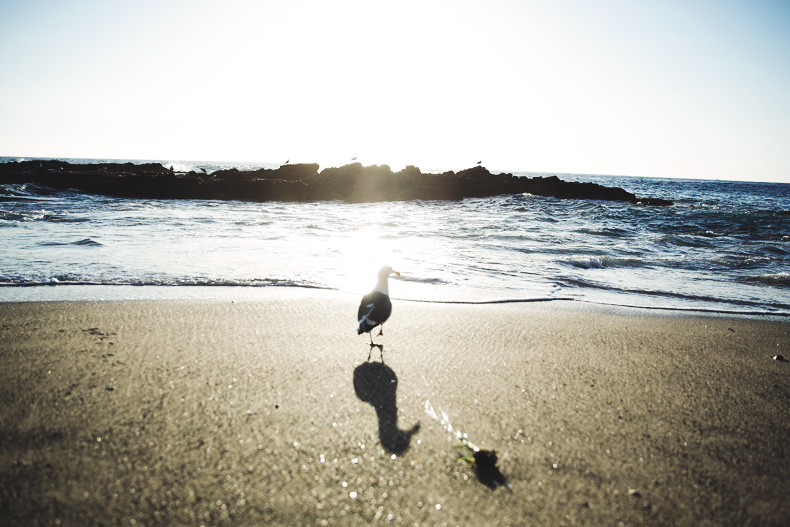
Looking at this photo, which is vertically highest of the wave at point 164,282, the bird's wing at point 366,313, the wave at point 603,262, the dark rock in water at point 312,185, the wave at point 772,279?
the dark rock in water at point 312,185

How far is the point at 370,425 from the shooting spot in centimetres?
239

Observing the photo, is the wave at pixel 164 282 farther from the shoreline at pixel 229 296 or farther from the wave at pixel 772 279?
the wave at pixel 772 279

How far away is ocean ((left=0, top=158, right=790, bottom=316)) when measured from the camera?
582 cm

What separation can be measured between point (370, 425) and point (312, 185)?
2659 centimetres

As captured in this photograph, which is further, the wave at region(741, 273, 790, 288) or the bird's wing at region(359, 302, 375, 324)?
the wave at region(741, 273, 790, 288)

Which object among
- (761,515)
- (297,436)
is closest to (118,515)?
(297,436)

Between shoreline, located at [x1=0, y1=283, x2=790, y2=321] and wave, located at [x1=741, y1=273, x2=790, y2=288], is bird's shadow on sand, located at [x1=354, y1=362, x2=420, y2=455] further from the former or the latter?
wave, located at [x1=741, y1=273, x2=790, y2=288]

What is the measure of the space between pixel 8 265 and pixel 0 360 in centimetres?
439

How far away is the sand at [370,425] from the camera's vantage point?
1.78 m

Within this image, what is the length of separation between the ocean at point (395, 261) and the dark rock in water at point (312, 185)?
11113 millimetres

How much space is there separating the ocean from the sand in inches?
68.7

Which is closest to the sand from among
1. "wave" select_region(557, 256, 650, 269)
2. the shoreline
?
the shoreline

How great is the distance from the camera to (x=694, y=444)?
7.55 feet

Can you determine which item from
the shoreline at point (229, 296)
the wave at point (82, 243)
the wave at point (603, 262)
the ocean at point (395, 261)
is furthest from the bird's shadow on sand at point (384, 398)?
the wave at point (82, 243)
